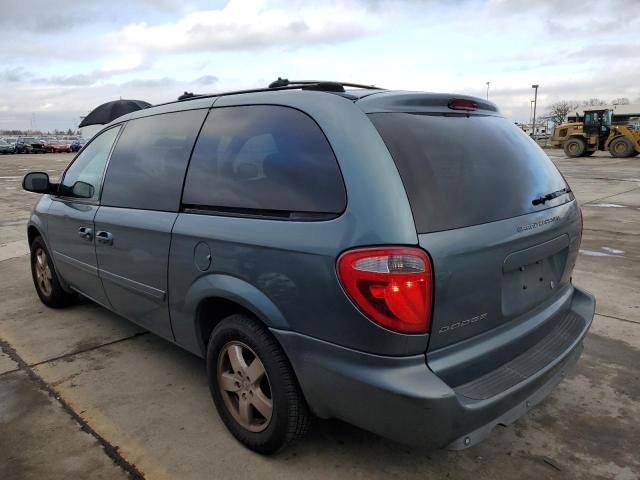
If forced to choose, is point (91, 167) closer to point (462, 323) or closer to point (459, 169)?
point (459, 169)

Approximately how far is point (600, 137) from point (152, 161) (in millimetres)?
29047

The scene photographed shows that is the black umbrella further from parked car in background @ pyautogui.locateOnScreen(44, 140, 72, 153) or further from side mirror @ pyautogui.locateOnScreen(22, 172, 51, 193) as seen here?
parked car in background @ pyautogui.locateOnScreen(44, 140, 72, 153)

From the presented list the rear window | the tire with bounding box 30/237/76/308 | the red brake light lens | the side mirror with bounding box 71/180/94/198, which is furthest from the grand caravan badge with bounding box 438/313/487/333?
the tire with bounding box 30/237/76/308

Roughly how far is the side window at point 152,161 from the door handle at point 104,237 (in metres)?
0.19

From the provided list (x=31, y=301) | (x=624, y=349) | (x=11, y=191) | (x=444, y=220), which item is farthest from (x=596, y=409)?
(x=11, y=191)

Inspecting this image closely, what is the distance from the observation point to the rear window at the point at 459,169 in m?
2.03

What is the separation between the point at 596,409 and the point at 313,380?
1.77 meters

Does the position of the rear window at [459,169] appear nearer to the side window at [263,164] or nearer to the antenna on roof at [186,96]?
the side window at [263,164]

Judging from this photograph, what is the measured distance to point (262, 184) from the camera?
235 cm

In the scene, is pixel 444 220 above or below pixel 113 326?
above

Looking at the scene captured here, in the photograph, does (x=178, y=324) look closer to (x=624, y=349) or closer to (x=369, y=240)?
(x=369, y=240)

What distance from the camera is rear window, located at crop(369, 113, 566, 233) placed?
6.65 feet

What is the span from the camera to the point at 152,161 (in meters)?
3.05

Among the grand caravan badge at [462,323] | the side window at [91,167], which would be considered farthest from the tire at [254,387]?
the side window at [91,167]
